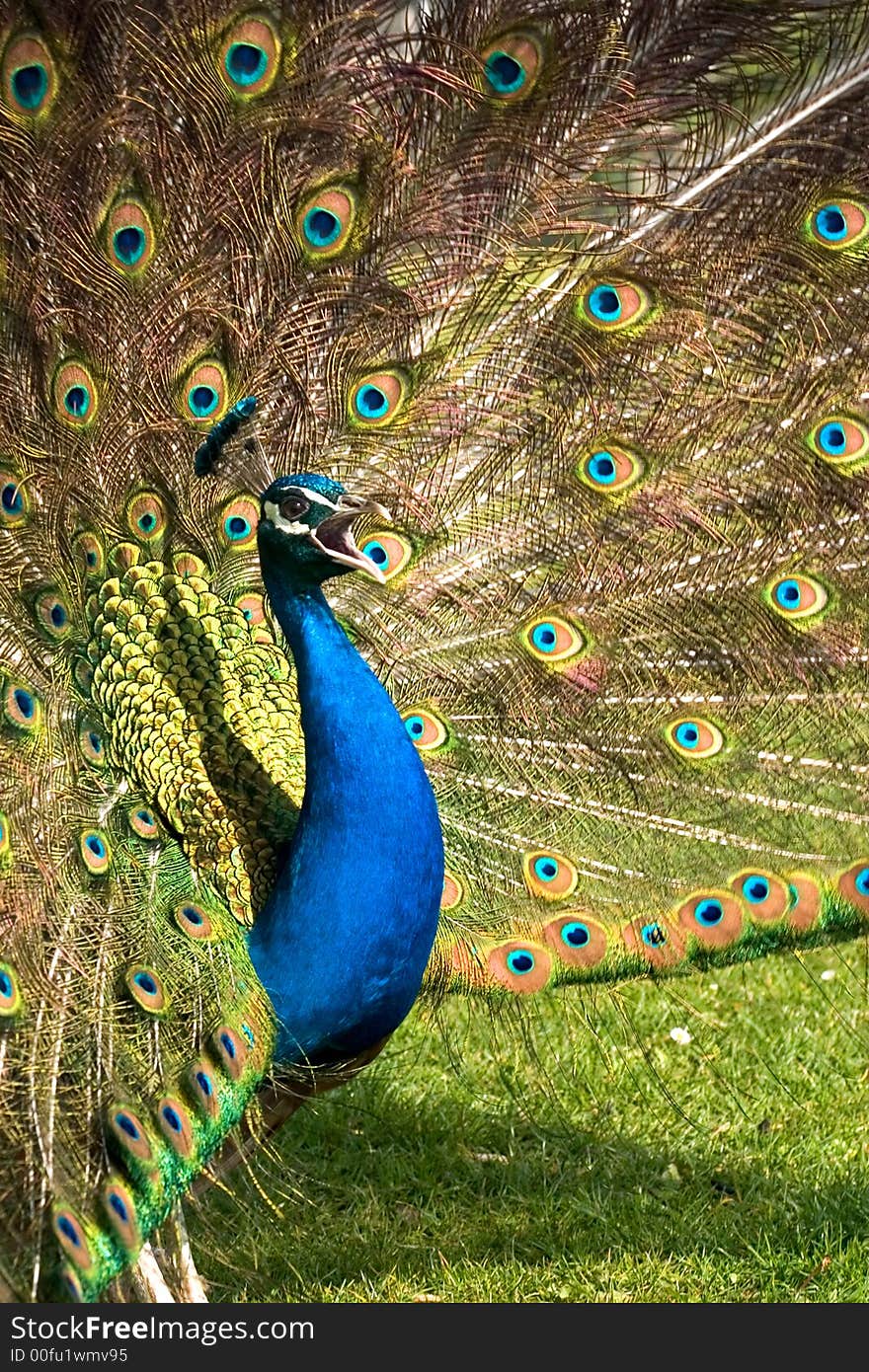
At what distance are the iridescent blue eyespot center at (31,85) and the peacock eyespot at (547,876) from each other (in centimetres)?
146

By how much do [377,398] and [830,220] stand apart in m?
0.79

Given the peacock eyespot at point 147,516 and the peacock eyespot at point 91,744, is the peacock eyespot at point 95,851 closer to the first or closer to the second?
the peacock eyespot at point 91,744

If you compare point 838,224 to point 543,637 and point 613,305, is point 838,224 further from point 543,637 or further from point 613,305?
point 543,637

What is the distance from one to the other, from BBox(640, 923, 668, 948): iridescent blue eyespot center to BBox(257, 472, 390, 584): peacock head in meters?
0.92

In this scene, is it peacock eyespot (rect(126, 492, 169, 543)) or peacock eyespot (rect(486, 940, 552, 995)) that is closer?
peacock eyespot (rect(126, 492, 169, 543))

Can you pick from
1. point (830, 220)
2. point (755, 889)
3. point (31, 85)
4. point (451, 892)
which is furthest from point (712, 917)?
point (31, 85)

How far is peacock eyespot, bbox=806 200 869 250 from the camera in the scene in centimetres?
298

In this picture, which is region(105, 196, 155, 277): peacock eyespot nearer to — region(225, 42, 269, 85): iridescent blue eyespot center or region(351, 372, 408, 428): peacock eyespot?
region(225, 42, 269, 85): iridescent blue eyespot center

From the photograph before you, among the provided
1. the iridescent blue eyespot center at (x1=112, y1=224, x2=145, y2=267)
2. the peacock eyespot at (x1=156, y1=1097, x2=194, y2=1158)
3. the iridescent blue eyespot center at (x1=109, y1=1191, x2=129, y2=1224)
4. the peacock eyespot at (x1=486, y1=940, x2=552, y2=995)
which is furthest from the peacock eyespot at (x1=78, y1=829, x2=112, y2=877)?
the iridescent blue eyespot center at (x1=112, y1=224, x2=145, y2=267)

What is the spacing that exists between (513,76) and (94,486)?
92 cm

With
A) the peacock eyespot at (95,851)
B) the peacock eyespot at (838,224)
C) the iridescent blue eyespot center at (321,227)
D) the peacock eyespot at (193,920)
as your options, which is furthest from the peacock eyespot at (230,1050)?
the peacock eyespot at (838,224)

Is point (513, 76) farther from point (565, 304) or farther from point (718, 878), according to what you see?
point (718, 878)

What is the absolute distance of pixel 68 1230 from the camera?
7.61 ft

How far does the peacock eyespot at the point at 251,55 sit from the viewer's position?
274 cm
